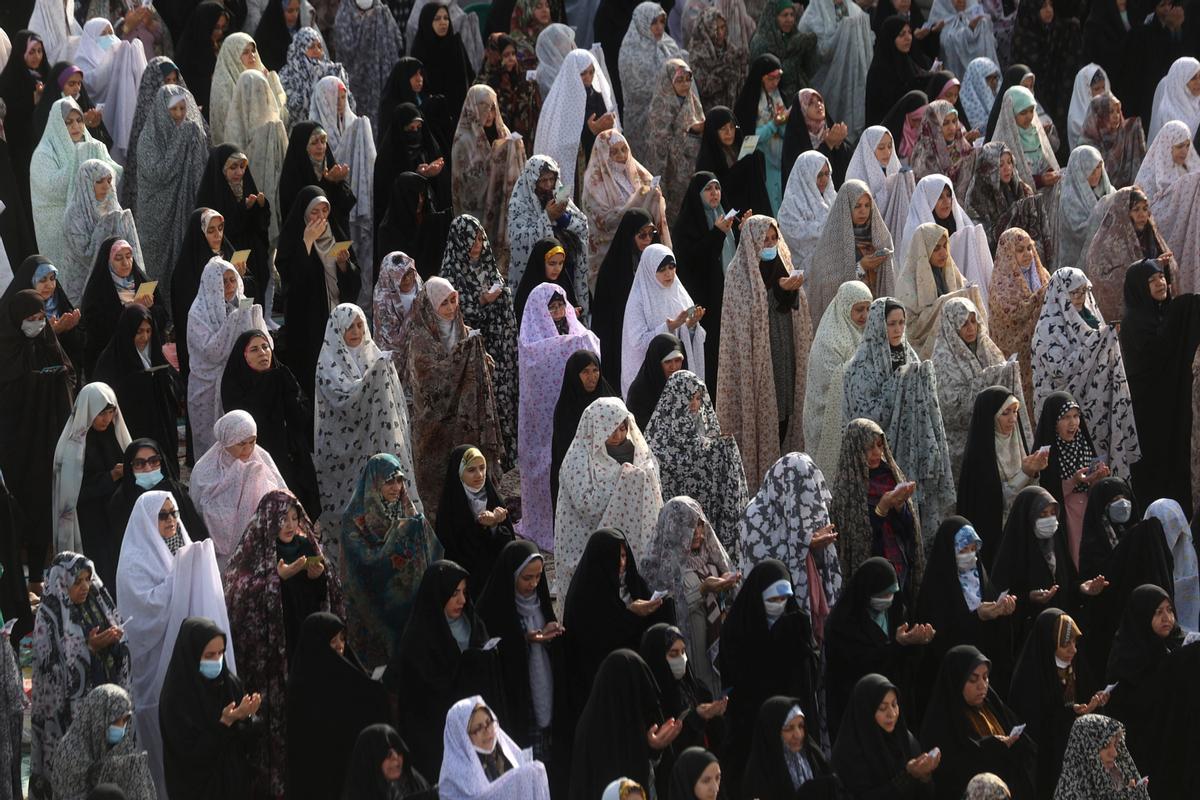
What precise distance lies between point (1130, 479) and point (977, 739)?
332cm

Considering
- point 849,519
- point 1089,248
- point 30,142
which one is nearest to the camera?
point 849,519

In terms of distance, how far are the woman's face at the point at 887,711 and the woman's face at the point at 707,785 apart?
83 cm

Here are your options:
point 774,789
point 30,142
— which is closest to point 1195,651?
point 774,789

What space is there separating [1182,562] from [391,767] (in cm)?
404

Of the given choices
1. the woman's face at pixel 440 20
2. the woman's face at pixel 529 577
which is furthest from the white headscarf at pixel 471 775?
the woman's face at pixel 440 20

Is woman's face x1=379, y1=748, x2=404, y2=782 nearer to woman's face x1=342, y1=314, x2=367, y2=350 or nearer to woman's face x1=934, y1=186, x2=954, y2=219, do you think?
woman's face x1=342, y1=314, x2=367, y2=350

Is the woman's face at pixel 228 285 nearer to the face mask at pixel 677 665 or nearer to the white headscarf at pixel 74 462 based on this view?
the white headscarf at pixel 74 462

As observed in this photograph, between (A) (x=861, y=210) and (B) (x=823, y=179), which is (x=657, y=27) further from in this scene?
(A) (x=861, y=210)

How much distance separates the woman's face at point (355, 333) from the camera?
1329 centimetres

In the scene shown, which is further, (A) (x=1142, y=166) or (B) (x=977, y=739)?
(A) (x=1142, y=166)

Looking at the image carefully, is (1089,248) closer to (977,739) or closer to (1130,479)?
(1130,479)

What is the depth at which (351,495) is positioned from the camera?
13.3 meters

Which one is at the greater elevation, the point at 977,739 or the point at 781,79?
the point at 781,79

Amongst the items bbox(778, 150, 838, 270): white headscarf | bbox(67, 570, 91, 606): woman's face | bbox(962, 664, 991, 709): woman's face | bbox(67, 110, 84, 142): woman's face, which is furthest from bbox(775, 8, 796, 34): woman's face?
bbox(67, 570, 91, 606): woman's face
